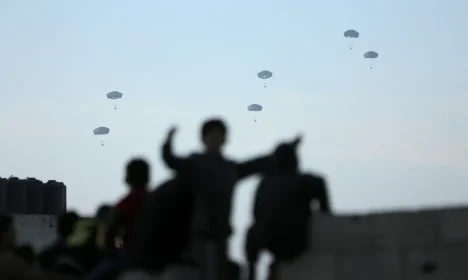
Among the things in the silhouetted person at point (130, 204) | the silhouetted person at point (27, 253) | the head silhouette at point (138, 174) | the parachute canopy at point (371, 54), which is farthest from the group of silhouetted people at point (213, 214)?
the parachute canopy at point (371, 54)

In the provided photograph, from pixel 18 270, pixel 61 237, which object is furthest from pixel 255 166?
pixel 61 237

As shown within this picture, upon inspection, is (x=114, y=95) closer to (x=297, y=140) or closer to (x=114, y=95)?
(x=114, y=95)

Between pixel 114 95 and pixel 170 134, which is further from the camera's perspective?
pixel 114 95

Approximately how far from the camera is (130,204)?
10.6 m

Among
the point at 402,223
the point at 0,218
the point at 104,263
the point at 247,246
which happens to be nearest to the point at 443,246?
the point at 402,223

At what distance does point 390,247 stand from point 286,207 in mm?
1031

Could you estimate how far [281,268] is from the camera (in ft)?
32.0

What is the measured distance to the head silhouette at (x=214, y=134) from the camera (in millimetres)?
9961

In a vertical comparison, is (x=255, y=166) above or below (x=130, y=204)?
above

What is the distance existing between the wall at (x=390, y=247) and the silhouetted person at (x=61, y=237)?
3.43m

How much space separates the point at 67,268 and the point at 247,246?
2.10 m

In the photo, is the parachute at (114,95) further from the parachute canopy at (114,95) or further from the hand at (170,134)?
the hand at (170,134)

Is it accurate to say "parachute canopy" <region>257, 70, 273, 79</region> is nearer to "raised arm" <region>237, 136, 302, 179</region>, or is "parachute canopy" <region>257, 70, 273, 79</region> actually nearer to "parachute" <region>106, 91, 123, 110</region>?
"parachute" <region>106, 91, 123, 110</region>

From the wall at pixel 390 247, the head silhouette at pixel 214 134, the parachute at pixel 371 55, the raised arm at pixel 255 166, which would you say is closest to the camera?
the wall at pixel 390 247
